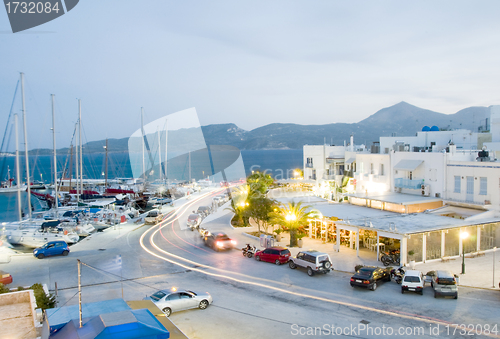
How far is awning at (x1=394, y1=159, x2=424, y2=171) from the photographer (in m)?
33.5

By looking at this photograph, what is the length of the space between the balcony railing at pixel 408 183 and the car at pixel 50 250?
1141 inches

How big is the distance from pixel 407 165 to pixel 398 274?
691 inches

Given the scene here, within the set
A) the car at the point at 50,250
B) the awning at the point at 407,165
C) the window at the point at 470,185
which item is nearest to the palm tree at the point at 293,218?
the awning at the point at 407,165

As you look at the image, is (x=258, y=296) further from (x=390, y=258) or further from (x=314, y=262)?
(x=390, y=258)

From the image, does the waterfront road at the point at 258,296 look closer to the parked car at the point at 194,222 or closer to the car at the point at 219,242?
the car at the point at 219,242

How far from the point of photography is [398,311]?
15.1 metres

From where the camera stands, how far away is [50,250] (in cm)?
2583

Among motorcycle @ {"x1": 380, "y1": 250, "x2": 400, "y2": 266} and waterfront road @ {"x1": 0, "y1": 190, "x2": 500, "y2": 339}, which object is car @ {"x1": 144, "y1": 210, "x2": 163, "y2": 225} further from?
motorcycle @ {"x1": 380, "y1": 250, "x2": 400, "y2": 266}

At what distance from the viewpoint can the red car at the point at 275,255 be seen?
23.2 meters

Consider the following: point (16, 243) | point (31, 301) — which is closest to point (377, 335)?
point (31, 301)

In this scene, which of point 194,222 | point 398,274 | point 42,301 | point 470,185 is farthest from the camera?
point 194,222

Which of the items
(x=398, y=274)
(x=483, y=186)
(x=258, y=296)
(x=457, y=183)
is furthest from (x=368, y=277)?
(x=457, y=183)

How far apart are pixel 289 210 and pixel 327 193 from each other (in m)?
21.5

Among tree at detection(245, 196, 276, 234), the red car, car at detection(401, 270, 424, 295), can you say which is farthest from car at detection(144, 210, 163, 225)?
car at detection(401, 270, 424, 295)
